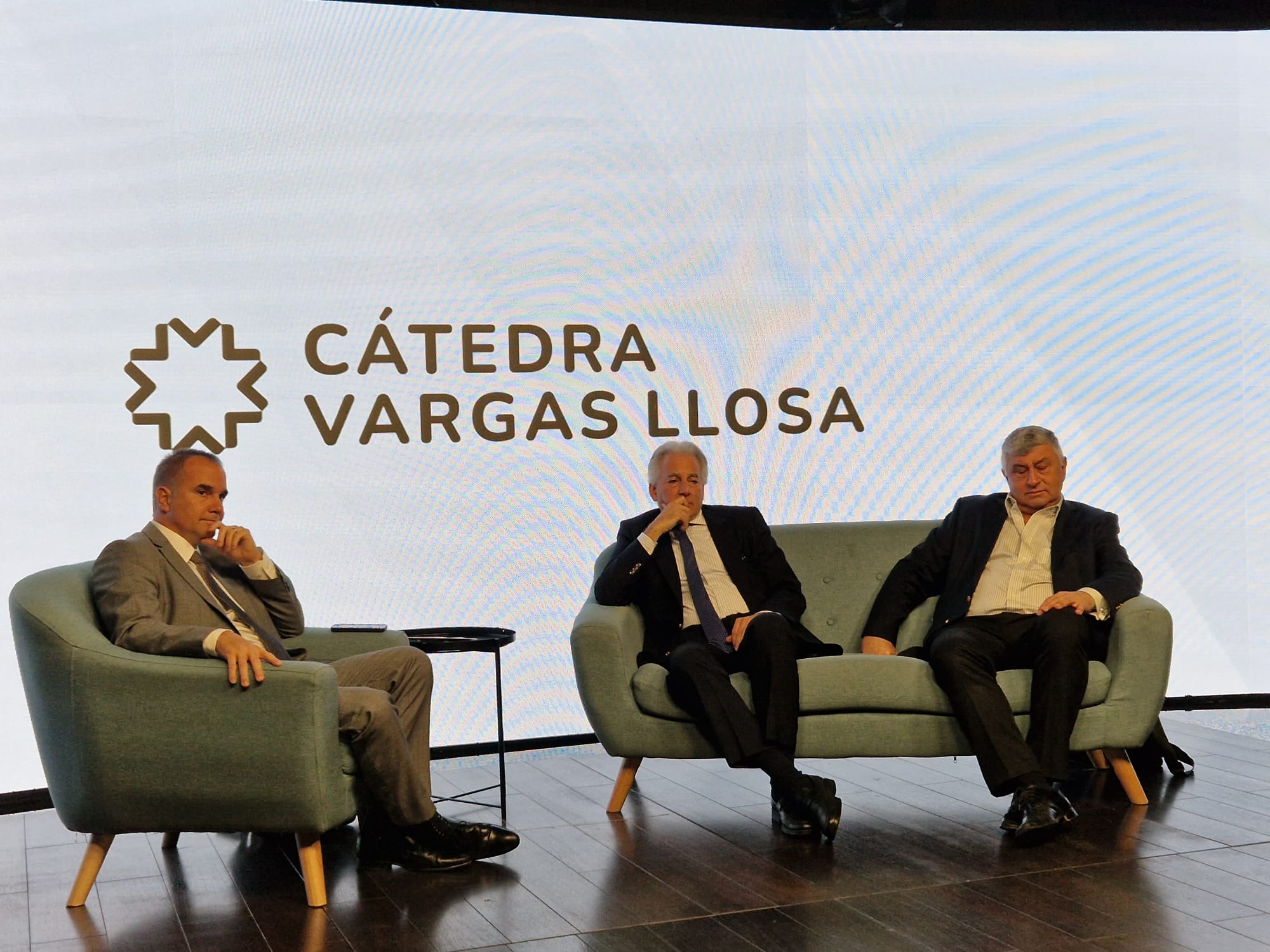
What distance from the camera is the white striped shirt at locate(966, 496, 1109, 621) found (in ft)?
14.3

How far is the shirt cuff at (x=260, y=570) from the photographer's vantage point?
13.1 feet

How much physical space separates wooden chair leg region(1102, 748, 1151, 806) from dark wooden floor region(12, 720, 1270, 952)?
5 cm

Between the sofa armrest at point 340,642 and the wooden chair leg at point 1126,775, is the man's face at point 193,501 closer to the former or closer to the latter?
the sofa armrest at point 340,642

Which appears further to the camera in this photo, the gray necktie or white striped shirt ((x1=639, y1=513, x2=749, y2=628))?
white striped shirt ((x1=639, y1=513, x2=749, y2=628))

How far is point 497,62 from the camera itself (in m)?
5.19

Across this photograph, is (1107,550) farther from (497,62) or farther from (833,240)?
(497,62)

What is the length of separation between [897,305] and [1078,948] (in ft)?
10.6

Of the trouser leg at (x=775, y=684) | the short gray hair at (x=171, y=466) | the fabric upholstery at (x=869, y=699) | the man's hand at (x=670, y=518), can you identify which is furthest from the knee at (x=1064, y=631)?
the short gray hair at (x=171, y=466)

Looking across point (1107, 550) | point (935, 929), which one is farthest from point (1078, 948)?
point (1107, 550)

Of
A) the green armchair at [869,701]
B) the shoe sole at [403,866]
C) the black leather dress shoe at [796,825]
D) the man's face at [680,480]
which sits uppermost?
the man's face at [680,480]

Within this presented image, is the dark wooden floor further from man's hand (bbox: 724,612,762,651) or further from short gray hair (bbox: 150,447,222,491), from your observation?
short gray hair (bbox: 150,447,222,491)

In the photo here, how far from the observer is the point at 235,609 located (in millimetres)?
3768

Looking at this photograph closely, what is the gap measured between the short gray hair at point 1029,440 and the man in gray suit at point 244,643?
2012 mm

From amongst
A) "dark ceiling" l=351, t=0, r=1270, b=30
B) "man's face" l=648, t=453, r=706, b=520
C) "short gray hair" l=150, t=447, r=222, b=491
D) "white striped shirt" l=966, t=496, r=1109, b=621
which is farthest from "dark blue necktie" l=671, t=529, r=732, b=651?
"dark ceiling" l=351, t=0, r=1270, b=30
